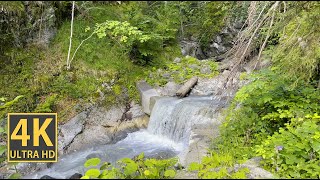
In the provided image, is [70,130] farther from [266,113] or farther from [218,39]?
[218,39]

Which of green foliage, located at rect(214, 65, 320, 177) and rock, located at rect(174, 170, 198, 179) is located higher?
green foliage, located at rect(214, 65, 320, 177)

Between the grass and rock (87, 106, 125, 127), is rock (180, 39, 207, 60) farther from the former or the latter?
rock (87, 106, 125, 127)

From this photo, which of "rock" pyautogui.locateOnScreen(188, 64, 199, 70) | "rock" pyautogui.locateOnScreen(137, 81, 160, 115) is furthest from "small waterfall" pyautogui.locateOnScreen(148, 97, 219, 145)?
"rock" pyautogui.locateOnScreen(188, 64, 199, 70)

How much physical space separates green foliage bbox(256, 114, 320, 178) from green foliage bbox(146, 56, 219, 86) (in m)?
5.42

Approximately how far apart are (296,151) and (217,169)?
116 cm

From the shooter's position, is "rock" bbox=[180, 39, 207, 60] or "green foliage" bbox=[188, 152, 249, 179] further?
"rock" bbox=[180, 39, 207, 60]

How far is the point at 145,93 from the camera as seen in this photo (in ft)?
28.1

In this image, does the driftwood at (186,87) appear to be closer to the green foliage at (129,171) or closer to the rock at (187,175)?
the rock at (187,175)

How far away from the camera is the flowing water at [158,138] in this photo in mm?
6152

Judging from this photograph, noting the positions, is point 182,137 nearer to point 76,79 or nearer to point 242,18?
point 76,79

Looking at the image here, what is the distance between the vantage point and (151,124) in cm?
774

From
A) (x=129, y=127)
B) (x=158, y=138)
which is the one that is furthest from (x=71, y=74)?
(x=158, y=138)

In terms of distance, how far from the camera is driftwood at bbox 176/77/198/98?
27.6 feet

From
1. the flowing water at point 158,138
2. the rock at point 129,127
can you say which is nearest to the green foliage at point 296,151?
the flowing water at point 158,138
